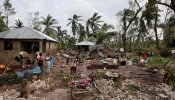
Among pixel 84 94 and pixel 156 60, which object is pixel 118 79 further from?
pixel 156 60

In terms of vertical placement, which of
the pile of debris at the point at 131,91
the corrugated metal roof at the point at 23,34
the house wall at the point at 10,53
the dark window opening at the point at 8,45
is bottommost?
the pile of debris at the point at 131,91

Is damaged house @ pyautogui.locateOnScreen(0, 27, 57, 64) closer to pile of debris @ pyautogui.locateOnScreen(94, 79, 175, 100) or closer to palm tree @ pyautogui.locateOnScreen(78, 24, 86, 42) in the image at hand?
pile of debris @ pyautogui.locateOnScreen(94, 79, 175, 100)

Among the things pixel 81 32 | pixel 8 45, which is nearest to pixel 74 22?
pixel 81 32

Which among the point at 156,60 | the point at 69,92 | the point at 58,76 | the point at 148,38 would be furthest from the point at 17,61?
the point at 148,38

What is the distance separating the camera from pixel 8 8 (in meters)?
51.3

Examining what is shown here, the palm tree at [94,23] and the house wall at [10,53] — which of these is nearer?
the house wall at [10,53]

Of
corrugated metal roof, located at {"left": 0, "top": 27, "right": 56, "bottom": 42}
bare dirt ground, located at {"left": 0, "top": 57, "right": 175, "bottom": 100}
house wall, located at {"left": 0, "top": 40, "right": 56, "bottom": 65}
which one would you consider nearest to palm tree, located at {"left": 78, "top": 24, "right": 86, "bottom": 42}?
corrugated metal roof, located at {"left": 0, "top": 27, "right": 56, "bottom": 42}

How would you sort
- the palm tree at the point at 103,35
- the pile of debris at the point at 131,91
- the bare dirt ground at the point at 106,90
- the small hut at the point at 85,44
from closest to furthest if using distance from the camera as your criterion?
the bare dirt ground at the point at 106,90, the pile of debris at the point at 131,91, the small hut at the point at 85,44, the palm tree at the point at 103,35

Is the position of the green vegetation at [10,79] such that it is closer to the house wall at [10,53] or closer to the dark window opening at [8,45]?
the house wall at [10,53]

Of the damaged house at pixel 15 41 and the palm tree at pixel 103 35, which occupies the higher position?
the palm tree at pixel 103 35

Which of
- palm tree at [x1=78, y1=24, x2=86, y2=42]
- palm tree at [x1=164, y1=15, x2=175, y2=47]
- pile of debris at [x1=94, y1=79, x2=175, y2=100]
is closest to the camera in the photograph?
pile of debris at [x1=94, y1=79, x2=175, y2=100]

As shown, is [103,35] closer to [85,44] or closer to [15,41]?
[85,44]

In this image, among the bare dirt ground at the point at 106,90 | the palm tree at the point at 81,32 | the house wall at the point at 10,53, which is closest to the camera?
the bare dirt ground at the point at 106,90

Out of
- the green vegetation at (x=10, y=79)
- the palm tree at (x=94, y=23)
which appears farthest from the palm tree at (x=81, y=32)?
the green vegetation at (x=10, y=79)
